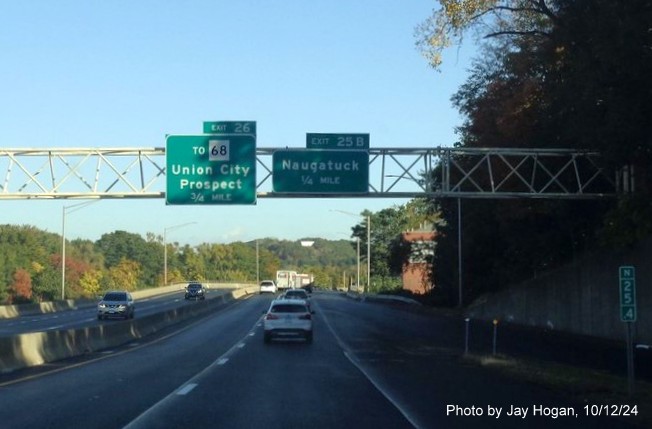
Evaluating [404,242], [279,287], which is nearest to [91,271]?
[279,287]

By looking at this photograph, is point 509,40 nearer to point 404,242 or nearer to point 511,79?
point 511,79

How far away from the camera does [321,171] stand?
3303 centimetres

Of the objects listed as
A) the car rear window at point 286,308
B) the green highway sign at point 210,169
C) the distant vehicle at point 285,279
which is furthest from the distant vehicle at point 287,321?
the distant vehicle at point 285,279

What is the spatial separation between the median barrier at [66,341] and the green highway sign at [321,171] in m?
7.97

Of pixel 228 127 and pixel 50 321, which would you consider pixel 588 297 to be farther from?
pixel 50 321

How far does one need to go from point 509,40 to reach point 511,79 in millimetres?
2175

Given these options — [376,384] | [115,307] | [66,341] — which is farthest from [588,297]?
[115,307]

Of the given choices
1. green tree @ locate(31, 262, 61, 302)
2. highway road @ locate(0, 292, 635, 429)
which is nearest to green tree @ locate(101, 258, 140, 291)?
green tree @ locate(31, 262, 61, 302)

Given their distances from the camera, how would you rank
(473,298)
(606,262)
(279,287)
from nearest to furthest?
(606,262) → (473,298) → (279,287)

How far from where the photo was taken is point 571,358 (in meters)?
27.0

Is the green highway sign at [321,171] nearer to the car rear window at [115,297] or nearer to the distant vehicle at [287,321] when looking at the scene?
the distant vehicle at [287,321]

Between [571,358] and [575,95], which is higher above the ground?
[575,95]

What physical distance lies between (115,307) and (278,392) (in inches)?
1437

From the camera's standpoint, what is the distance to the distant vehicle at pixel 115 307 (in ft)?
174
